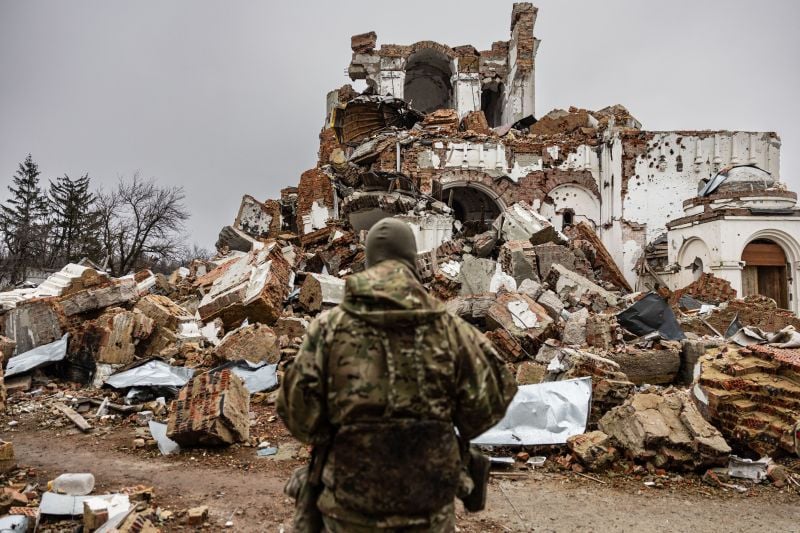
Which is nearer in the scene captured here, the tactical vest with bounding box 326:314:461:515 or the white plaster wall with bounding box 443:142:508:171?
the tactical vest with bounding box 326:314:461:515

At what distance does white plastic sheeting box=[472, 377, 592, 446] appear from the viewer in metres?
4.91

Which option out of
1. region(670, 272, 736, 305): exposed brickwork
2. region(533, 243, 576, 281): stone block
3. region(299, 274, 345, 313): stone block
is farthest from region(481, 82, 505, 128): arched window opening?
region(299, 274, 345, 313): stone block

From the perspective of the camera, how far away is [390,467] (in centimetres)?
168

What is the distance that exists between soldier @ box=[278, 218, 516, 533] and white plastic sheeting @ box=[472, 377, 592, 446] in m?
3.23

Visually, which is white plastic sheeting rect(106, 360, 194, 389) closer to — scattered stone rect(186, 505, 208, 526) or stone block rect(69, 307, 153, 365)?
stone block rect(69, 307, 153, 365)

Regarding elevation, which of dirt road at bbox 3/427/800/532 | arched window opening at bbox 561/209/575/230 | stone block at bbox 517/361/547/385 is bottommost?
dirt road at bbox 3/427/800/532

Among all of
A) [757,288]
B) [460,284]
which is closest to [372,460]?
[460,284]

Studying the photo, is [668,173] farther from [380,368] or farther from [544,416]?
[380,368]

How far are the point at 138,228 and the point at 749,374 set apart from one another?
25.4m

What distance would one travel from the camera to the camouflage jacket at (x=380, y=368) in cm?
171

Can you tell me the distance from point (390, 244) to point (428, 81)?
99.4 feet

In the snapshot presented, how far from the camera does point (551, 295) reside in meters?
9.74

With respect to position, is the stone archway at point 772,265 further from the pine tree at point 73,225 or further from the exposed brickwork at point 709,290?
the pine tree at point 73,225

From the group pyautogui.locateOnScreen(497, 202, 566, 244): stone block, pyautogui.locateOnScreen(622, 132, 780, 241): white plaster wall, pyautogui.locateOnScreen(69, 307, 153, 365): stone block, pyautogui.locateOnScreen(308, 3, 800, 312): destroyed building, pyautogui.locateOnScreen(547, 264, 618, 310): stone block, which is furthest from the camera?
pyautogui.locateOnScreen(622, 132, 780, 241): white plaster wall
